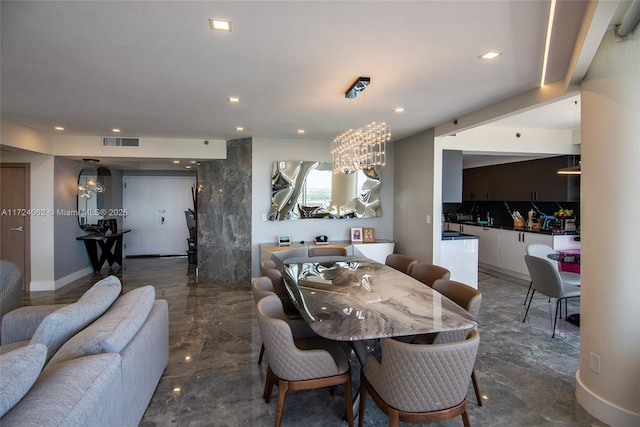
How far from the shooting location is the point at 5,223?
18.1ft

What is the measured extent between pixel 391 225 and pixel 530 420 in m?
4.30

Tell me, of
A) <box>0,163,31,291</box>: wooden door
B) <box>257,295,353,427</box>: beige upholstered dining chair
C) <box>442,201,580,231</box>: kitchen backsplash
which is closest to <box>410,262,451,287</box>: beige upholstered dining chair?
<box>257,295,353,427</box>: beige upholstered dining chair

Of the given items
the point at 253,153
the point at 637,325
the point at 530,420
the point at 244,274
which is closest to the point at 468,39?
the point at 637,325

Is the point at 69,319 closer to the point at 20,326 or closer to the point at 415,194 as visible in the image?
the point at 20,326

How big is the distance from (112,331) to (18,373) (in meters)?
0.59

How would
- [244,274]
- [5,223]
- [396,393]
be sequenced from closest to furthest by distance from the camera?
[396,393]
[5,223]
[244,274]

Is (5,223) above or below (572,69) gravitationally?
below

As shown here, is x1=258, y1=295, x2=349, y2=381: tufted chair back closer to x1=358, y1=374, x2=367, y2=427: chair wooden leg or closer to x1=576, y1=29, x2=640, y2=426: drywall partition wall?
x1=358, y1=374, x2=367, y2=427: chair wooden leg

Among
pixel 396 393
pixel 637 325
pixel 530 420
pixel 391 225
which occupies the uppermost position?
pixel 391 225

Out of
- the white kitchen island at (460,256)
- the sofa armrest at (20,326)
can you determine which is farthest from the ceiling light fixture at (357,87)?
the sofa armrest at (20,326)

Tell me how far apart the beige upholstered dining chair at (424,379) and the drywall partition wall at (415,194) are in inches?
136

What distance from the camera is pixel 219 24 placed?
6.66 ft

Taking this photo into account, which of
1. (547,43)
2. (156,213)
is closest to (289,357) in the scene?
(547,43)

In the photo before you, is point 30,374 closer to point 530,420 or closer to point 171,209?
point 530,420
